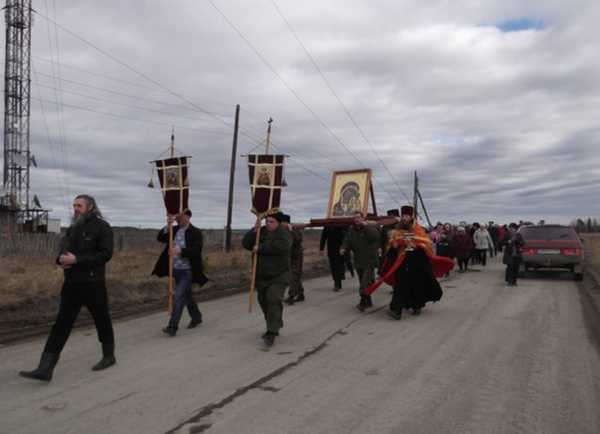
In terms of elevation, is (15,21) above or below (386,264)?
above

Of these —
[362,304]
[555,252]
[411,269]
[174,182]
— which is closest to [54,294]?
[174,182]

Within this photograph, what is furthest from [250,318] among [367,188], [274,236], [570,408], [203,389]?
[367,188]

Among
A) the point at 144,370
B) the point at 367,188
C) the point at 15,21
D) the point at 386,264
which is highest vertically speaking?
the point at 15,21

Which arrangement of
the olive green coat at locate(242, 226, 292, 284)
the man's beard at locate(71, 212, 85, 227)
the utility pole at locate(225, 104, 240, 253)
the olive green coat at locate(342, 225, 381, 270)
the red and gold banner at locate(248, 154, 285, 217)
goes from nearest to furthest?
the man's beard at locate(71, 212, 85, 227), the olive green coat at locate(242, 226, 292, 284), the red and gold banner at locate(248, 154, 285, 217), the olive green coat at locate(342, 225, 381, 270), the utility pole at locate(225, 104, 240, 253)

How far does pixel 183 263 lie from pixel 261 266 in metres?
1.33

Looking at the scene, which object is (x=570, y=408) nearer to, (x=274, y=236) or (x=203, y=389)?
(x=203, y=389)

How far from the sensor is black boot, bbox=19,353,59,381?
5.77 metres

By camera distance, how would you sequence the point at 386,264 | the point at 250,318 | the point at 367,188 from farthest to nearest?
the point at 367,188 → the point at 386,264 → the point at 250,318

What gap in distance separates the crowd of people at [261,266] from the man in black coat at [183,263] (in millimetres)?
14

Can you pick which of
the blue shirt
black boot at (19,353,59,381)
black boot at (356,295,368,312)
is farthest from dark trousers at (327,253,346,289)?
black boot at (19,353,59,381)

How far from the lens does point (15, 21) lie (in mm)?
38938

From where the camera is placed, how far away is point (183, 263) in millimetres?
8648

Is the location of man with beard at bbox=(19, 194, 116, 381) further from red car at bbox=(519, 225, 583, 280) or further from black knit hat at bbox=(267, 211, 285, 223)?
red car at bbox=(519, 225, 583, 280)

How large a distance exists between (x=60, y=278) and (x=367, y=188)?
392 inches
